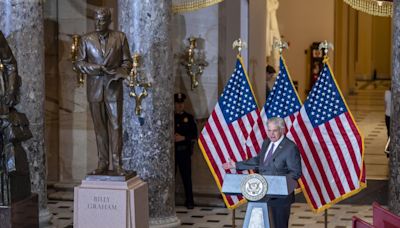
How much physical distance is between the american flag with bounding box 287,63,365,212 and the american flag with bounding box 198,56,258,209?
70 centimetres

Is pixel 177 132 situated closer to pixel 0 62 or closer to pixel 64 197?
pixel 64 197

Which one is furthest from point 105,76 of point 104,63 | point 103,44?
point 103,44

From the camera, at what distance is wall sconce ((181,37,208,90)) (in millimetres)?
13695

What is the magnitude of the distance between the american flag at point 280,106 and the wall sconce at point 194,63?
2.57 m

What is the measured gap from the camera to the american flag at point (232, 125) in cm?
1146

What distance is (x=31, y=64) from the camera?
38.2ft

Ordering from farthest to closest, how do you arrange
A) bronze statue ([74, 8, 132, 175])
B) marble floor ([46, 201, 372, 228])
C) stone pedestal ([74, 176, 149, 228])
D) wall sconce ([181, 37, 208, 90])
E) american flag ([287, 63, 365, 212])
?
1. wall sconce ([181, 37, 208, 90])
2. marble floor ([46, 201, 372, 228])
3. american flag ([287, 63, 365, 212])
4. bronze statue ([74, 8, 132, 175])
5. stone pedestal ([74, 176, 149, 228])

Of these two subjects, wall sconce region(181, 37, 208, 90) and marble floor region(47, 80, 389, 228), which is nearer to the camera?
marble floor region(47, 80, 389, 228)

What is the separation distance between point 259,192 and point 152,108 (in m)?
3.15

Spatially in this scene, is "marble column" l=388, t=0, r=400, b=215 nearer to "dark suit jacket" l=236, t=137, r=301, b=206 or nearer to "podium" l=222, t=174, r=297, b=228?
"dark suit jacket" l=236, t=137, r=301, b=206

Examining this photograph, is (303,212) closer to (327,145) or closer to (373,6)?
(327,145)

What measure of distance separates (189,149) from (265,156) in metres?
3.79

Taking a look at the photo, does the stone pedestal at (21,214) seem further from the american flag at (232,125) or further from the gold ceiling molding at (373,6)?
the gold ceiling molding at (373,6)

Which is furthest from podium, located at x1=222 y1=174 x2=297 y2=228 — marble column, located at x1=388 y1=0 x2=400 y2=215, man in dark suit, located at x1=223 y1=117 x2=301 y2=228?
marble column, located at x1=388 y1=0 x2=400 y2=215
